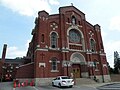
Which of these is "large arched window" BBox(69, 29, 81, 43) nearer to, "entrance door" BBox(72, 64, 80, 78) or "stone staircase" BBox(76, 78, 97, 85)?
"entrance door" BBox(72, 64, 80, 78)

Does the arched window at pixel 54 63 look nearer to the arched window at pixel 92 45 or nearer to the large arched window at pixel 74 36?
the large arched window at pixel 74 36

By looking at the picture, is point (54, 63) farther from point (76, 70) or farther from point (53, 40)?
point (76, 70)

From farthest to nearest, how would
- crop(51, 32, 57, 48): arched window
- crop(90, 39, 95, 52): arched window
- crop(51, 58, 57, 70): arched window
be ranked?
Answer: crop(90, 39, 95, 52): arched window
crop(51, 32, 57, 48): arched window
crop(51, 58, 57, 70): arched window

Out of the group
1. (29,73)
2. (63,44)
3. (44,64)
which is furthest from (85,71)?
(29,73)

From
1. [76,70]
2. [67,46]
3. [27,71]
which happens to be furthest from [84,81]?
[27,71]

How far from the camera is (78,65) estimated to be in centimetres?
2831

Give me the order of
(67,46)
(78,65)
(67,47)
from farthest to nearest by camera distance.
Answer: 1. (78,65)
2. (67,46)
3. (67,47)

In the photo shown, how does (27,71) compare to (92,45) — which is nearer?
(27,71)

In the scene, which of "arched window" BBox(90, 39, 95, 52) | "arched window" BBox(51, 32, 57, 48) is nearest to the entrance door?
"arched window" BBox(90, 39, 95, 52)

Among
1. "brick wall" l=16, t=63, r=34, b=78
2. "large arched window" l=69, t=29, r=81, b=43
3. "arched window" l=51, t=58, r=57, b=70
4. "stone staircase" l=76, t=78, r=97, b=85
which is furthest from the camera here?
"large arched window" l=69, t=29, r=81, b=43

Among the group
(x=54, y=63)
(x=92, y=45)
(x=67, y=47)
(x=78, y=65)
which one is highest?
(x=92, y=45)

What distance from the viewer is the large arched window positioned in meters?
29.2

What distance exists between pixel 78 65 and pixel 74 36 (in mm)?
6212

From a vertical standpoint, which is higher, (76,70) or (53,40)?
(53,40)
